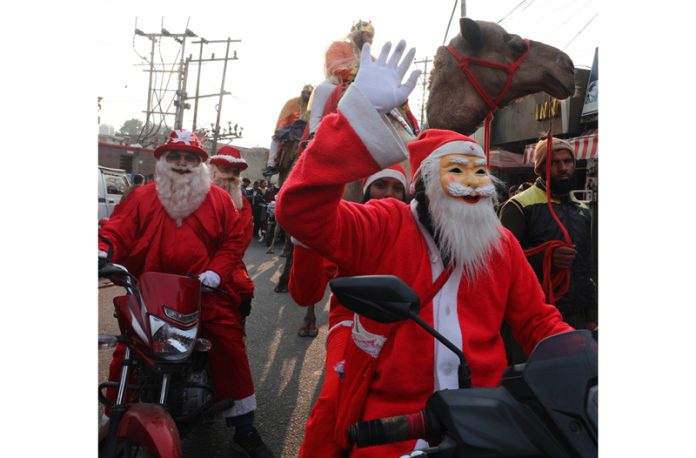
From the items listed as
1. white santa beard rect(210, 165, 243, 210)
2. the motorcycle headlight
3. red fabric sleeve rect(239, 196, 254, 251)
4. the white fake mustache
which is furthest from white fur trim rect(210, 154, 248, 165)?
the white fake mustache

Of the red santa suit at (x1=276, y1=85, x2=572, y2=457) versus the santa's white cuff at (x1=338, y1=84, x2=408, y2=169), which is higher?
the santa's white cuff at (x1=338, y1=84, x2=408, y2=169)

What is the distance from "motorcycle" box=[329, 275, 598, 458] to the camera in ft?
3.19

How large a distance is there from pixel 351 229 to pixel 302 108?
5017mm

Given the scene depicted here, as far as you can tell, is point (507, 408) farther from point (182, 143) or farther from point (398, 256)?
point (182, 143)

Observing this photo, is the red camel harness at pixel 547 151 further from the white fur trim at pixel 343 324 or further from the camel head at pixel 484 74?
the white fur trim at pixel 343 324

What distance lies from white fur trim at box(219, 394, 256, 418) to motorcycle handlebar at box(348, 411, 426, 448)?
228 centimetres

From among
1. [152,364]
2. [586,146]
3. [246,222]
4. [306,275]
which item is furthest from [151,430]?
[586,146]

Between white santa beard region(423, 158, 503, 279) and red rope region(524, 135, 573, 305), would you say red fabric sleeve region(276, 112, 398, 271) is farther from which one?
red rope region(524, 135, 573, 305)

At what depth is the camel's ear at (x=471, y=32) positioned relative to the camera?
9.38 ft

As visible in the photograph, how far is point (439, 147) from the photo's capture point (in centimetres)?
186

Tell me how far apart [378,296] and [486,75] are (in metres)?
2.19

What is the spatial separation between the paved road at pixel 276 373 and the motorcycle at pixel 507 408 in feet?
7.80

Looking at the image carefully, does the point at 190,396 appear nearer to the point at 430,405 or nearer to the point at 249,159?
the point at 430,405

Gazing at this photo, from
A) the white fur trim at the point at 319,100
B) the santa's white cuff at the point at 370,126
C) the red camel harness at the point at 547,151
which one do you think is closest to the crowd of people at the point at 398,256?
the santa's white cuff at the point at 370,126
